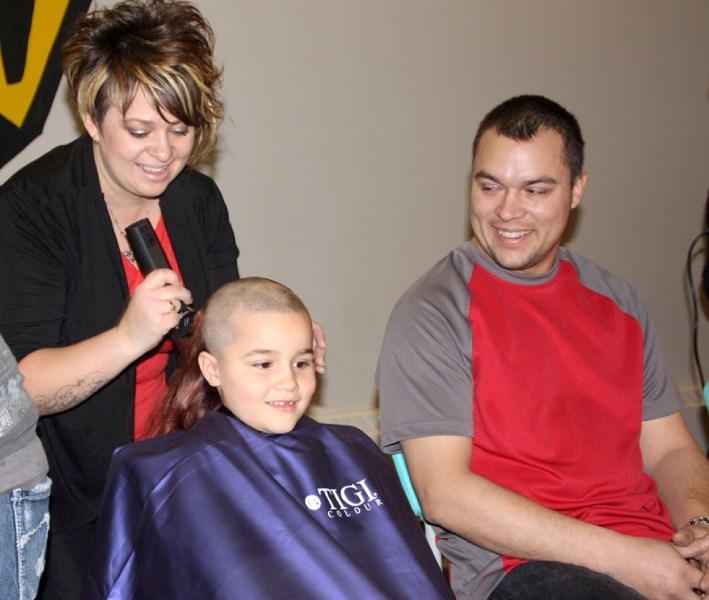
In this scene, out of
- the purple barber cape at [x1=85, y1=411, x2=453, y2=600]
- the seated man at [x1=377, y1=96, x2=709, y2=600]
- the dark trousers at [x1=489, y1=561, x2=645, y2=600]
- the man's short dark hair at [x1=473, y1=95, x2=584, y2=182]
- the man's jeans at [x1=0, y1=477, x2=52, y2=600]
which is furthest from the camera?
the man's short dark hair at [x1=473, y1=95, x2=584, y2=182]

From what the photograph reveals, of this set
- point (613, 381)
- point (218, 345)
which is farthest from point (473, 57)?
point (218, 345)

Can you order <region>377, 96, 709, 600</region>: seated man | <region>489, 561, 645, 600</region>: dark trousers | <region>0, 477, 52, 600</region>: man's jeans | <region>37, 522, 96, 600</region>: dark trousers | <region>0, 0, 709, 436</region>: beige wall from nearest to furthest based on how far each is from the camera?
1. <region>0, 477, 52, 600</region>: man's jeans
2. <region>489, 561, 645, 600</region>: dark trousers
3. <region>377, 96, 709, 600</region>: seated man
4. <region>37, 522, 96, 600</region>: dark trousers
5. <region>0, 0, 709, 436</region>: beige wall

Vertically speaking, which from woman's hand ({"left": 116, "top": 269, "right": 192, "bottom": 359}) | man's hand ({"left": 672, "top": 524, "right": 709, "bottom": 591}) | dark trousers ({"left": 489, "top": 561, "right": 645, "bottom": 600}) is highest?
woman's hand ({"left": 116, "top": 269, "right": 192, "bottom": 359})

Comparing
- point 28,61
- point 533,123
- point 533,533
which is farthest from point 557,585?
point 28,61

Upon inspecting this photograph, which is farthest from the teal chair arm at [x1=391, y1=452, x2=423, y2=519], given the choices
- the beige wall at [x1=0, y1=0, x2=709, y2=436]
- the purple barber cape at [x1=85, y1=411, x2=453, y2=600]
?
the beige wall at [x1=0, y1=0, x2=709, y2=436]

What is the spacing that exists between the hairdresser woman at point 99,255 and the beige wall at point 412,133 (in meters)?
1.07

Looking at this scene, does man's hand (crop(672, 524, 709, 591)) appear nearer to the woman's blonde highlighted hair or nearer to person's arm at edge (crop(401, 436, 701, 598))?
person's arm at edge (crop(401, 436, 701, 598))

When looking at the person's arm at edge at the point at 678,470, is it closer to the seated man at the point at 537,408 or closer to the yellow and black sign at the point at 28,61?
the seated man at the point at 537,408

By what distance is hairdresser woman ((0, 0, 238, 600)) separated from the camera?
1.83 m

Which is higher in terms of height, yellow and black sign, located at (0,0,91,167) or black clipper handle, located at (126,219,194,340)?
yellow and black sign, located at (0,0,91,167)

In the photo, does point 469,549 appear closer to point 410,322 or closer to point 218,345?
point 410,322

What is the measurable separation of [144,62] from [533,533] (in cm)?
118

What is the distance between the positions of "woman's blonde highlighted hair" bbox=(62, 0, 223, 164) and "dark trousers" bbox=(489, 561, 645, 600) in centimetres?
110

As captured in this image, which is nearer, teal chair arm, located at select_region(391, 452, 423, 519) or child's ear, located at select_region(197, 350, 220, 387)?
child's ear, located at select_region(197, 350, 220, 387)
